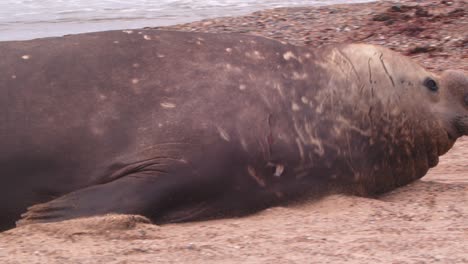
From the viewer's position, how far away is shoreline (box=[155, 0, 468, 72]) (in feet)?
27.8

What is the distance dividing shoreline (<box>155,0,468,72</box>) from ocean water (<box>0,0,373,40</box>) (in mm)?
2116

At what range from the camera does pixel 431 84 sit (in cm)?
492

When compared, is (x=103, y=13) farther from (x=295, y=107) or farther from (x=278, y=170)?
(x=278, y=170)

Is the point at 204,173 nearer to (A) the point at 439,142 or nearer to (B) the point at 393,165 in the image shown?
(B) the point at 393,165

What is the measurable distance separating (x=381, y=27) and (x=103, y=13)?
607cm

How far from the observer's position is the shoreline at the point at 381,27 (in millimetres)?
8484

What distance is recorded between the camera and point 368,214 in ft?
13.3

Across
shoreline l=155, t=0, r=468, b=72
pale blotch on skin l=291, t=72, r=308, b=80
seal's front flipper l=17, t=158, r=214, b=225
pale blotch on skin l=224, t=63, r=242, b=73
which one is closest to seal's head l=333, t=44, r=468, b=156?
pale blotch on skin l=291, t=72, r=308, b=80

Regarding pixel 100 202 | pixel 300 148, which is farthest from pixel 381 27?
pixel 100 202

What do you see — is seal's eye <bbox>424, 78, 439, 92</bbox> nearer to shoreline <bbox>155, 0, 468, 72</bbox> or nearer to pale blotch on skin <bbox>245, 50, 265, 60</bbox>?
pale blotch on skin <bbox>245, 50, 265, 60</bbox>

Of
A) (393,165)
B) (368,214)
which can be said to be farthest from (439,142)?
(368,214)

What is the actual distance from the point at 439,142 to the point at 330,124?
2.36 ft

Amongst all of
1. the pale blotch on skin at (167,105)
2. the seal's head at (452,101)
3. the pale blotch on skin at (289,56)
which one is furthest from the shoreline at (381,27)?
the pale blotch on skin at (167,105)

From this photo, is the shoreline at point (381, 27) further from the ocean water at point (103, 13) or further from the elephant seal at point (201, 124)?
the elephant seal at point (201, 124)
